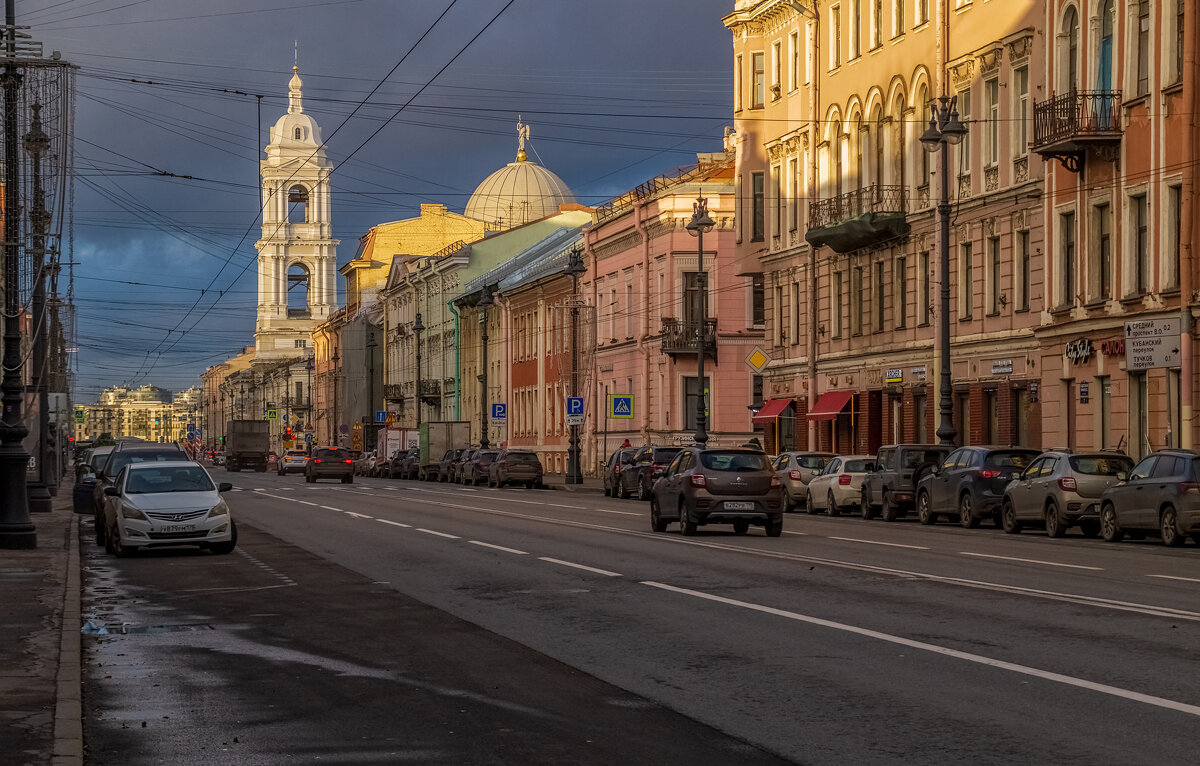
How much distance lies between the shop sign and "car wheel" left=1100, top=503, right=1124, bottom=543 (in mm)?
11278

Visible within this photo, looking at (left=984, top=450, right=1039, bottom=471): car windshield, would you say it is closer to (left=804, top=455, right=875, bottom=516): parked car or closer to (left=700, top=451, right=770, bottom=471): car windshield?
(left=700, top=451, right=770, bottom=471): car windshield

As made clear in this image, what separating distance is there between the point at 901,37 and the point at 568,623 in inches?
1492

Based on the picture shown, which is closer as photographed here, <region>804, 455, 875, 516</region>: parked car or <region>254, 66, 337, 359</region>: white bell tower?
<region>804, 455, 875, 516</region>: parked car

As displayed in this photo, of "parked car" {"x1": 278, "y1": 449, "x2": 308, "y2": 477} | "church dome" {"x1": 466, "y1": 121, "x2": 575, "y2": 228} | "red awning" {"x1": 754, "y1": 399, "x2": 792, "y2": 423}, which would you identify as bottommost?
"parked car" {"x1": 278, "y1": 449, "x2": 308, "y2": 477}

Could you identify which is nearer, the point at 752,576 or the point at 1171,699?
the point at 1171,699

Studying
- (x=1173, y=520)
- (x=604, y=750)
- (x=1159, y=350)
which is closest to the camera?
(x=604, y=750)

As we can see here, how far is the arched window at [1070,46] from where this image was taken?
40.2 metres

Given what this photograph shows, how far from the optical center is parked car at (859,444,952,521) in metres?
37.3

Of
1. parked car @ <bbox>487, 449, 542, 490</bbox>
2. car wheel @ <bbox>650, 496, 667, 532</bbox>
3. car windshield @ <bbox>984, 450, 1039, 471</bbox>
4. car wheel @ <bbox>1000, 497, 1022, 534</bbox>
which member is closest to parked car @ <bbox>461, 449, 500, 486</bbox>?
parked car @ <bbox>487, 449, 542, 490</bbox>

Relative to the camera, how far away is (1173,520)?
25969mm

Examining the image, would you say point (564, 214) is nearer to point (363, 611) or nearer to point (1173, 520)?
point (1173, 520)

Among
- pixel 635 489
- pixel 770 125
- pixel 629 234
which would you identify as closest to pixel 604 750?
pixel 635 489

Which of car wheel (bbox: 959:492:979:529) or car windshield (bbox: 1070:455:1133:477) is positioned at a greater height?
car windshield (bbox: 1070:455:1133:477)

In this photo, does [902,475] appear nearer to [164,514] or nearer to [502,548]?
[502,548]
